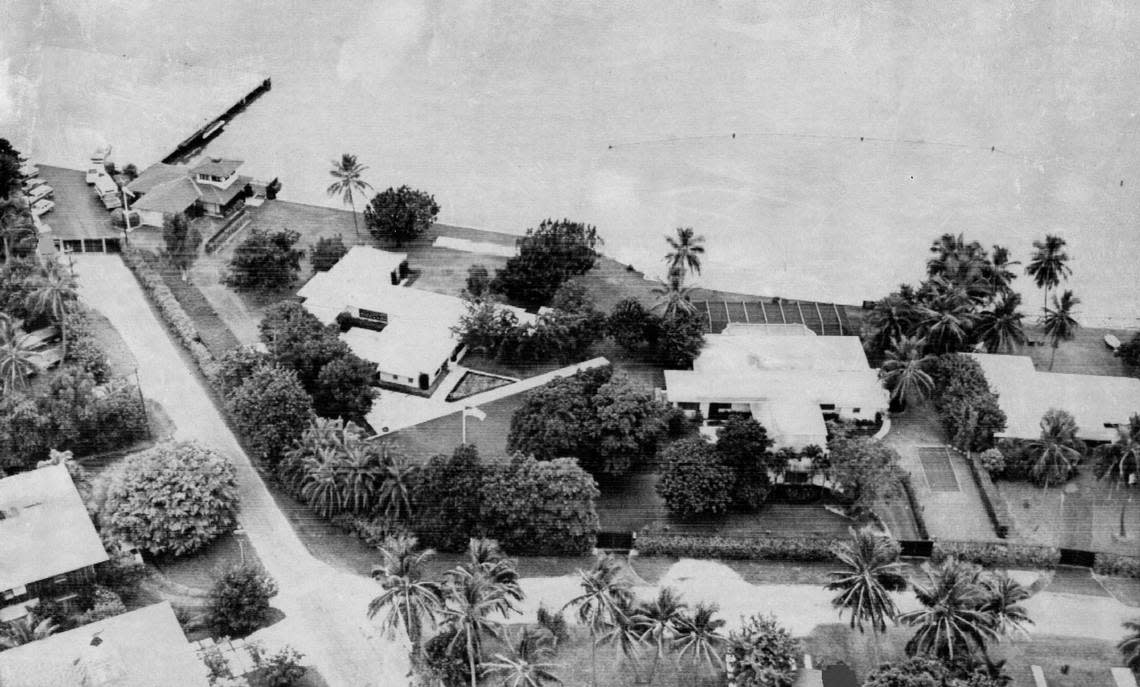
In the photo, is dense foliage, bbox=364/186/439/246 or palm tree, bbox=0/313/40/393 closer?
palm tree, bbox=0/313/40/393

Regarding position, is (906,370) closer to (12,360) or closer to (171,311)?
(171,311)

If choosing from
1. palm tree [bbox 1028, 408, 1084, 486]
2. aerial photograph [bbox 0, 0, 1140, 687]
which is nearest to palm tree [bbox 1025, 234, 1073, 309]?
aerial photograph [bbox 0, 0, 1140, 687]

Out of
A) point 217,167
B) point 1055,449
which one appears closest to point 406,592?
point 1055,449

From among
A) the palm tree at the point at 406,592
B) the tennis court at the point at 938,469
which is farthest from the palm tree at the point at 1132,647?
the palm tree at the point at 406,592

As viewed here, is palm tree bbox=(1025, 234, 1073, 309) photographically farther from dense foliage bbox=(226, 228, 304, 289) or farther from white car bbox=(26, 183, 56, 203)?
white car bbox=(26, 183, 56, 203)

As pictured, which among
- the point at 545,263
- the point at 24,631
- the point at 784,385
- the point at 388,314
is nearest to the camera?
the point at 24,631

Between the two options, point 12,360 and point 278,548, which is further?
point 12,360
